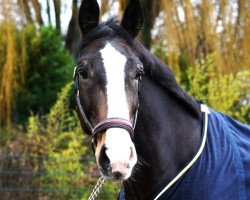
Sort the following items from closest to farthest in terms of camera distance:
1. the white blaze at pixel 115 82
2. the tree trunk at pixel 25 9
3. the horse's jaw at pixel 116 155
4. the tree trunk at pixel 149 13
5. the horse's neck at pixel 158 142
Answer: the horse's jaw at pixel 116 155 < the white blaze at pixel 115 82 < the horse's neck at pixel 158 142 < the tree trunk at pixel 25 9 < the tree trunk at pixel 149 13

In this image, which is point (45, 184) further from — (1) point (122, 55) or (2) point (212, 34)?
(1) point (122, 55)

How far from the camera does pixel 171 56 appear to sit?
205 inches

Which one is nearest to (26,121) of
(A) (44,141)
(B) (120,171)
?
(A) (44,141)

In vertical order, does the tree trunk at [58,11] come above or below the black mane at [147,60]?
above

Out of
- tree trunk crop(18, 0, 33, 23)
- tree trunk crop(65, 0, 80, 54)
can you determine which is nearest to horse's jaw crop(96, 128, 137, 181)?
tree trunk crop(18, 0, 33, 23)

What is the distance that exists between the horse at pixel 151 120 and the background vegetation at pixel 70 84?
2.21 m

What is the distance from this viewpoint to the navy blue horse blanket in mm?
2697

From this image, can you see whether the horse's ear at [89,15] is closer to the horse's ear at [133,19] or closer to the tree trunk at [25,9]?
the horse's ear at [133,19]

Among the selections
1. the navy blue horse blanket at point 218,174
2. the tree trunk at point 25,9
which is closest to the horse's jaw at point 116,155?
the navy blue horse blanket at point 218,174

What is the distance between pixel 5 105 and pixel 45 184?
35.5 inches

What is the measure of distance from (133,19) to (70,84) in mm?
2967

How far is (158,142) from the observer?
2783 millimetres

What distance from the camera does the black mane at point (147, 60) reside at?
2.79m

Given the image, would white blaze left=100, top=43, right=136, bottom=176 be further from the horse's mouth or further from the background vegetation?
the background vegetation
